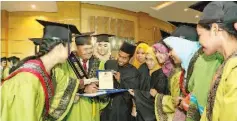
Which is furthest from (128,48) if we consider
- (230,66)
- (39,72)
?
(230,66)

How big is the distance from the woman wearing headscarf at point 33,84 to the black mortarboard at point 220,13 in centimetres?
123

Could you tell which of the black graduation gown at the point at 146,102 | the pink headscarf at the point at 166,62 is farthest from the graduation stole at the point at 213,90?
the black graduation gown at the point at 146,102

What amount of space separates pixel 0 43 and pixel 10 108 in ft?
34.9

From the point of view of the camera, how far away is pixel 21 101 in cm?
218

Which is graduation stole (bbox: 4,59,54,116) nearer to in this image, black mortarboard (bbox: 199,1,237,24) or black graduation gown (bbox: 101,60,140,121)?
black mortarboard (bbox: 199,1,237,24)

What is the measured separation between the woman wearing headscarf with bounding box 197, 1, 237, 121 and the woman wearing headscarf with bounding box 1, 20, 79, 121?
1183 millimetres

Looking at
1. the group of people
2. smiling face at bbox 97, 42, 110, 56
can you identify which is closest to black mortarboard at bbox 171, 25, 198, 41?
the group of people

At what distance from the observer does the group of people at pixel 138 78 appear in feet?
5.43

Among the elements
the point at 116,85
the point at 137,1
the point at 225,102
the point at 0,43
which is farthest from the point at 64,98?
the point at 0,43

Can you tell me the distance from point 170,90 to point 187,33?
2.31 ft

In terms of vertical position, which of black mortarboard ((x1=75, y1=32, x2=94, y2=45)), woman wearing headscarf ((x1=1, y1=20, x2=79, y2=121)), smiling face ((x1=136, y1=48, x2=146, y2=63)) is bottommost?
woman wearing headscarf ((x1=1, y1=20, x2=79, y2=121))

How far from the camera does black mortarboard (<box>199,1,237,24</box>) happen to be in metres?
1.64

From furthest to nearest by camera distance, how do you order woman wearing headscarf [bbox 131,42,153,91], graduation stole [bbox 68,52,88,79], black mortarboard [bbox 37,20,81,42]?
1. woman wearing headscarf [bbox 131,42,153,91]
2. graduation stole [bbox 68,52,88,79]
3. black mortarboard [bbox 37,20,81,42]

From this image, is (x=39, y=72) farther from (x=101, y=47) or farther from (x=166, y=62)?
(x=101, y=47)
